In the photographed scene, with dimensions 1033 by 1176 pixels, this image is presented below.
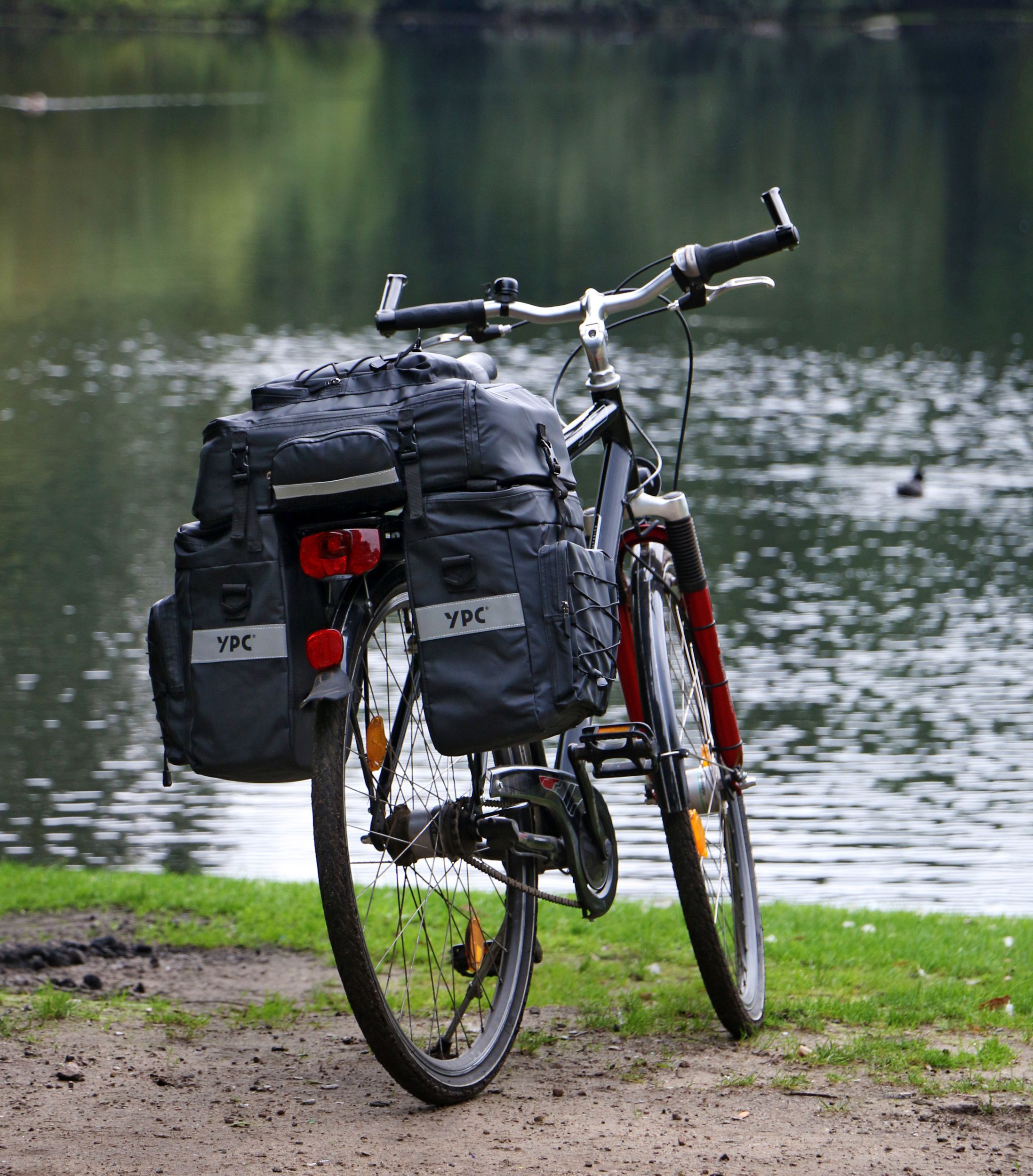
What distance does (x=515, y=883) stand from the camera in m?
3.86

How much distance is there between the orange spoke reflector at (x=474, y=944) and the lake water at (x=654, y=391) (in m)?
3.53

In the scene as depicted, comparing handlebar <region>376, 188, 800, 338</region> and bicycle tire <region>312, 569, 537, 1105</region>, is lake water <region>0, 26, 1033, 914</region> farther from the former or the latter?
handlebar <region>376, 188, 800, 338</region>

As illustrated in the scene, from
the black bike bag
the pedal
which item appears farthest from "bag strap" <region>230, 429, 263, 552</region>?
the pedal

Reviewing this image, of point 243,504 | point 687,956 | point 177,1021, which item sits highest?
point 243,504

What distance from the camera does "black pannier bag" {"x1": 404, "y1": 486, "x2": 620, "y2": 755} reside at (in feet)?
11.0

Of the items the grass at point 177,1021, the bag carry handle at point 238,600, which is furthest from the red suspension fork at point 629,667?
the grass at point 177,1021

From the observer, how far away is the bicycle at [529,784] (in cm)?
351

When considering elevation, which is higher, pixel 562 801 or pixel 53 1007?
pixel 562 801

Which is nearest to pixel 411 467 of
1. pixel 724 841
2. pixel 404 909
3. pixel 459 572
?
pixel 459 572

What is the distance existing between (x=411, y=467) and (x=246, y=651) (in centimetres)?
45

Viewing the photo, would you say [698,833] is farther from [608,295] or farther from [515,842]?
[608,295]

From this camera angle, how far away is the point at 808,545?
47.3 ft

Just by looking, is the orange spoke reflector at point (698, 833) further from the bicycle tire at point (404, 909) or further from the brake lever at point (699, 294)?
the brake lever at point (699, 294)

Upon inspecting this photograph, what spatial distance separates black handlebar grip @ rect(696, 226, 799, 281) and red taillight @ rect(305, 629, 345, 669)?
1.29 meters
